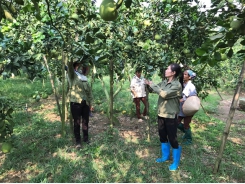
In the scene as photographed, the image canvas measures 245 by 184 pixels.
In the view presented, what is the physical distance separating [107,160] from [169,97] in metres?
1.07

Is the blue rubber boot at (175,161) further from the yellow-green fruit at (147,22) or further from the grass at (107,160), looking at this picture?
the yellow-green fruit at (147,22)

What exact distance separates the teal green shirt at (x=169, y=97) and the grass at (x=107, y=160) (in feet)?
2.22

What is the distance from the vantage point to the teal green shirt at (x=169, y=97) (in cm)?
256

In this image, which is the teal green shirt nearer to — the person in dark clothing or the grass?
the grass

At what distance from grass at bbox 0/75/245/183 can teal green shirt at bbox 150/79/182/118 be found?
0.68m

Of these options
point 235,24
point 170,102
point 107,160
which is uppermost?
point 235,24

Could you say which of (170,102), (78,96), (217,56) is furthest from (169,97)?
(217,56)

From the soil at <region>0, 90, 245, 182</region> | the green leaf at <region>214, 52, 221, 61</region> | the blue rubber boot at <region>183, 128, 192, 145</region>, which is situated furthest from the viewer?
the soil at <region>0, 90, 245, 182</region>

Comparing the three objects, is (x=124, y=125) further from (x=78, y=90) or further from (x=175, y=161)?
(x=175, y=161)

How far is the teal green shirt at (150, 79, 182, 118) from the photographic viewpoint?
256 cm

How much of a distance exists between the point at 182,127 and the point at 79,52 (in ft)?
7.87

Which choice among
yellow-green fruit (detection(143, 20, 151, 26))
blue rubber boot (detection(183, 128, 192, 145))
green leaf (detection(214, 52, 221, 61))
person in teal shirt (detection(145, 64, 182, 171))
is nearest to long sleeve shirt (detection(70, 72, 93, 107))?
person in teal shirt (detection(145, 64, 182, 171))

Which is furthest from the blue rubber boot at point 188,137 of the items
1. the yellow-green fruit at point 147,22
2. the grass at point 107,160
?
the yellow-green fruit at point 147,22

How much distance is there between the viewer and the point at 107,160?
2.88m
